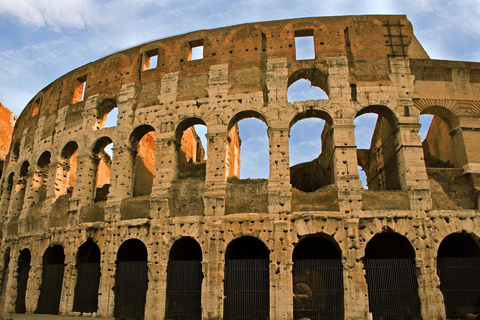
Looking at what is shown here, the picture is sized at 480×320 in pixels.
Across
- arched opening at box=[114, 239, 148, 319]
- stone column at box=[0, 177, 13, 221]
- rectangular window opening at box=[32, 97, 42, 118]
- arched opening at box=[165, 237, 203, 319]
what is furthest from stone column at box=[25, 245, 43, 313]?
rectangular window opening at box=[32, 97, 42, 118]

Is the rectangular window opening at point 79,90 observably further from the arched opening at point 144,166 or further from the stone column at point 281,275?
the stone column at point 281,275

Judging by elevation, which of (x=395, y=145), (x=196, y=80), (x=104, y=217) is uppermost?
(x=196, y=80)

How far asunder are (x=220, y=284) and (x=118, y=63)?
9311 mm

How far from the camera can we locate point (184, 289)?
11305mm

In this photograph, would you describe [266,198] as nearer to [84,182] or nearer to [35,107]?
[84,182]

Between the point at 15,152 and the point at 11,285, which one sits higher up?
the point at 15,152

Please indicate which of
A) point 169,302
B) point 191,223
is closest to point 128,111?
point 191,223

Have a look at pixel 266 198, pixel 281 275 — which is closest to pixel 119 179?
pixel 266 198

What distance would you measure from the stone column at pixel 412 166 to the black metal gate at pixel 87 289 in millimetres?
9838

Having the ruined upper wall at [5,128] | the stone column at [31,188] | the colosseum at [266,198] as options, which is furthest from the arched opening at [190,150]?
the ruined upper wall at [5,128]

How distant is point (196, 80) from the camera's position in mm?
13344

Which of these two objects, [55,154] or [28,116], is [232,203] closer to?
[55,154]

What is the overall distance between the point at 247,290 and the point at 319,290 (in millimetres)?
1958

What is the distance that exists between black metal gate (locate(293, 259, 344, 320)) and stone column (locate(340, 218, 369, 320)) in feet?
0.62
